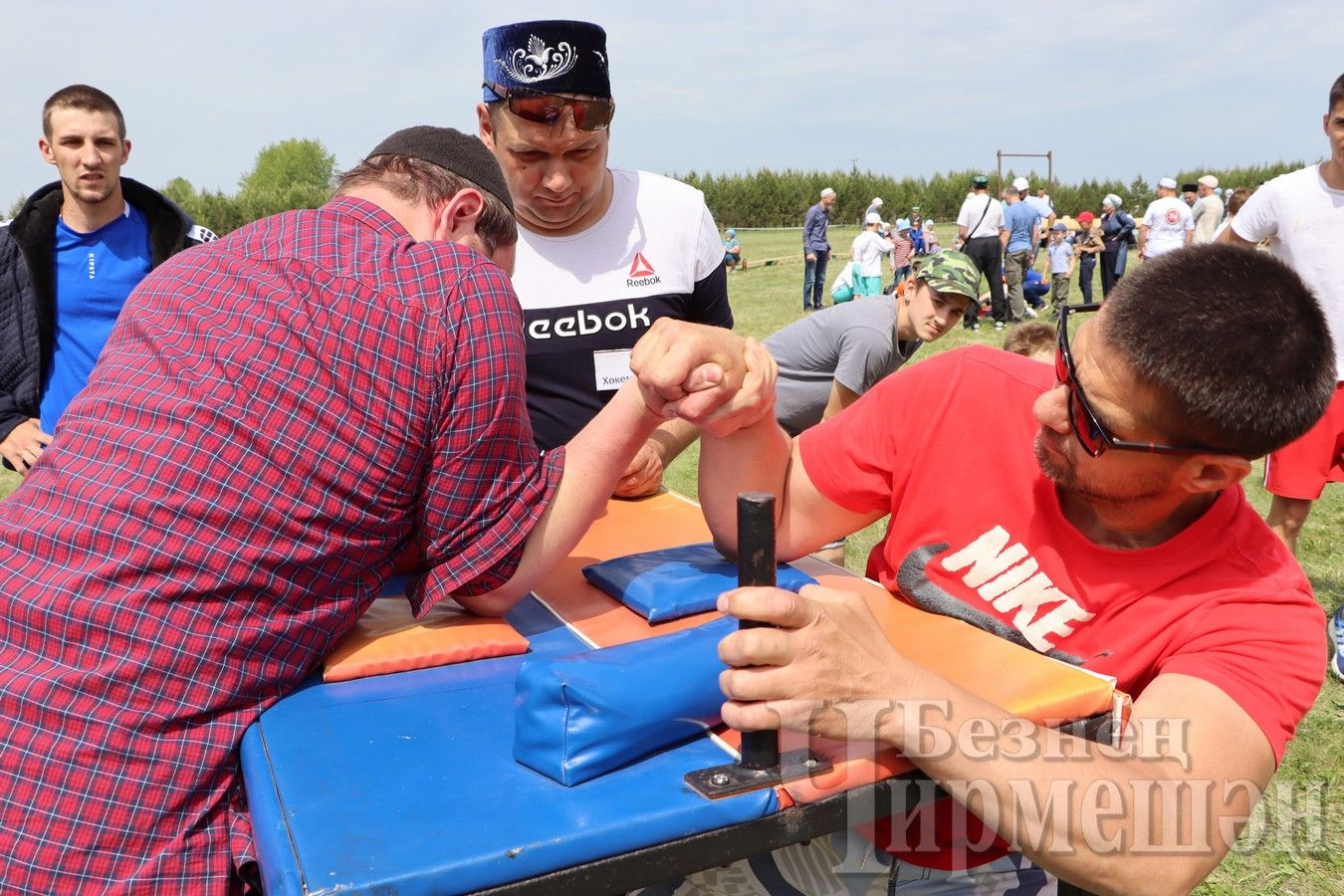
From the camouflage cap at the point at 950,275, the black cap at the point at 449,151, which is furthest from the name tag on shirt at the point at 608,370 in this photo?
the camouflage cap at the point at 950,275

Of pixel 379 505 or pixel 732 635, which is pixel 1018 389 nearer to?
pixel 732 635

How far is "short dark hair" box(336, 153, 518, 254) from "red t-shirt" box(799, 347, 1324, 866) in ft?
2.69

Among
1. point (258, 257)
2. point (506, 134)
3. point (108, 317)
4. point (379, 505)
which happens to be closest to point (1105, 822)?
point (379, 505)

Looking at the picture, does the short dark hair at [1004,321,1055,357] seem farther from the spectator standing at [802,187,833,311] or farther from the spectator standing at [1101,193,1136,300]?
the spectator standing at [1101,193,1136,300]

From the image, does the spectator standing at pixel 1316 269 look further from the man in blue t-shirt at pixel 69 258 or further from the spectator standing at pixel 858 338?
the man in blue t-shirt at pixel 69 258

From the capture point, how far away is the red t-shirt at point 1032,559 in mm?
1508

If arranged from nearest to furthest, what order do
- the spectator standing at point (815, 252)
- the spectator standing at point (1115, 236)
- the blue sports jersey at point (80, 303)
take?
the blue sports jersey at point (80, 303) → the spectator standing at point (1115, 236) → the spectator standing at point (815, 252)

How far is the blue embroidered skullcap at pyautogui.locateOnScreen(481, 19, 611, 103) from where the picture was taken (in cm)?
254

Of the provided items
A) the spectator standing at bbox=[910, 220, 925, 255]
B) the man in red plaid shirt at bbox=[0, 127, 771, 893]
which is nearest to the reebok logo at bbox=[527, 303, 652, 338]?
the man in red plaid shirt at bbox=[0, 127, 771, 893]

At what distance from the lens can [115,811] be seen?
128 cm

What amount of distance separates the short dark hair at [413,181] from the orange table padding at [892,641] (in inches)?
27.2

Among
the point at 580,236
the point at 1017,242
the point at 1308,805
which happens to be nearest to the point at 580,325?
the point at 580,236

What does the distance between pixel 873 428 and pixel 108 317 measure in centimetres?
363

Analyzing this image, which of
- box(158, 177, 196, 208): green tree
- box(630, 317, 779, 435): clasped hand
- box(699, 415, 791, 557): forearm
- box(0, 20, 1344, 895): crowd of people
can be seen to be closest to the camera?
box(0, 20, 1344, 895): crowd of people
